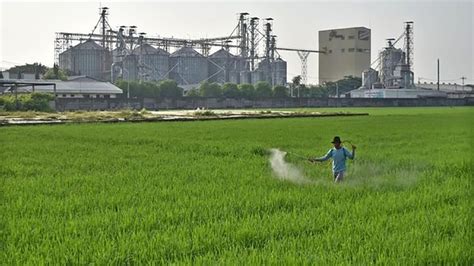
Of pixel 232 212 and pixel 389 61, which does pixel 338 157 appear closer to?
pixel 232 212

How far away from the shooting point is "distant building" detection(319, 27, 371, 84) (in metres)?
90.5

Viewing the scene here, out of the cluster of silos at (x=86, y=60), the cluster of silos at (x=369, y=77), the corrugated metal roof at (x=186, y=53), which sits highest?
the corrugated metal roof at (x=186, y=53)

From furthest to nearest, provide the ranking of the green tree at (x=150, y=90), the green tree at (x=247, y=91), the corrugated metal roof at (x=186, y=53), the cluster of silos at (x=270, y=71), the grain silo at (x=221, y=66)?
the cluster of silos at (x=270, y=71)
the grain silo at (x=221, y=66)
the corrugated metal roof at (x=186, y=53)
the green tree at (x=247, y=91)
the green tree at (x=150, y=90)

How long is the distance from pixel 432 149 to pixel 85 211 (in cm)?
944

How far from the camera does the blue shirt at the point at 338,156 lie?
6.92 meters

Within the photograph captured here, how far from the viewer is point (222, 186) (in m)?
7.28

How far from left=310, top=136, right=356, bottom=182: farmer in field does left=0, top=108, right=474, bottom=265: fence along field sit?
6.0 inches

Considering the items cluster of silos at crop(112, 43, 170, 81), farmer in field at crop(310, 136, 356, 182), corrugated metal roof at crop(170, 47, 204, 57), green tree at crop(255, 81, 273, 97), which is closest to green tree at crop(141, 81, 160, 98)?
cluster of silos at crop(112, 43, 170, 81)

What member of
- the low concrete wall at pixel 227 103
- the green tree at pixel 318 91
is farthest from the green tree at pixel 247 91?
the green tree at pixel 318 91

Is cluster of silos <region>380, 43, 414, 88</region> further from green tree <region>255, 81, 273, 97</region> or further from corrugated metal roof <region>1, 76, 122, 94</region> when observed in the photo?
corrugated metal roof <region>1, 76, 122, 94</region>

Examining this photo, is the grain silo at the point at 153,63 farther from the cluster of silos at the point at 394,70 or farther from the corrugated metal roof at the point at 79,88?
the cluster of silos at the point at 394,70

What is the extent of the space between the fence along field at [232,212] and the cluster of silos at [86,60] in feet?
211

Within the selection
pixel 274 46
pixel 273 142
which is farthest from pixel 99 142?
pixel 274 46

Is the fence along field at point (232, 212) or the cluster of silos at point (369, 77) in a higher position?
the cluster of silos at point (369, 77)
